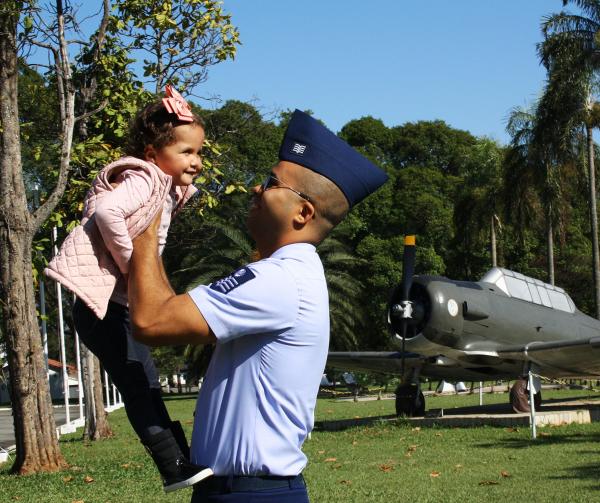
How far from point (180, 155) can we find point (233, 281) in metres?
0.64

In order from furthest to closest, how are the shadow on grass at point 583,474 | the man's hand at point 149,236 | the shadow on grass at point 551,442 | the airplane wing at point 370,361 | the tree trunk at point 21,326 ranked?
the airplane wing at point 370,361 < the shadow on grass at point 551,442 < the tree trunk at point 21,326 < the shadow on grass at point 583,474 < the man's hand at point 149,236

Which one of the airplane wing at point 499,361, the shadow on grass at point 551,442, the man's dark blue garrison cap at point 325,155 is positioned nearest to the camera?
the man's dark blue garrison cap at point 325,155

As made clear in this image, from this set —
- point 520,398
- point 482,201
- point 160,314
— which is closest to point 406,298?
point 520,398

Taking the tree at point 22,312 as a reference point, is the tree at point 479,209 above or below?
above

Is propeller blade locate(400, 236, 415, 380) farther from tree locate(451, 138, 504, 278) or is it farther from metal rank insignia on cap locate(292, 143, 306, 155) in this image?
tree locate(451, 138, 504, 278)

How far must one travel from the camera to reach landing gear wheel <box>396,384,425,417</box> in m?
19.2

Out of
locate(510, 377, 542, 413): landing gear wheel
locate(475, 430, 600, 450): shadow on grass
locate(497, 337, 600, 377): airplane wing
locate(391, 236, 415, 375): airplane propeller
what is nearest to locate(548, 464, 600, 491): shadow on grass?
locate(475, 430, 600, 450): shadow on grass

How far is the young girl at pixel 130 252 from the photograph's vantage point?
2600 mm

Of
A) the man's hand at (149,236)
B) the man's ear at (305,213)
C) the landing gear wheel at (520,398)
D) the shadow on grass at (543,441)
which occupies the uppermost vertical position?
the man's ear at (305,213)

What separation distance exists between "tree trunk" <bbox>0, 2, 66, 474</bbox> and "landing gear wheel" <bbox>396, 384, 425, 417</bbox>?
975 centimetres

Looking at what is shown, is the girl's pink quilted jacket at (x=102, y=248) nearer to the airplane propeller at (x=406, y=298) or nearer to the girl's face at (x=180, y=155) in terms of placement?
the girl's face at (x=180, y=155)

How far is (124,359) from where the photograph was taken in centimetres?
274

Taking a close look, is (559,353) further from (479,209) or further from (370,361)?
(479,209)

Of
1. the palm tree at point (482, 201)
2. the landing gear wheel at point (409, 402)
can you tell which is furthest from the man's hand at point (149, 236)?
the palm tree at point (482, 201)
